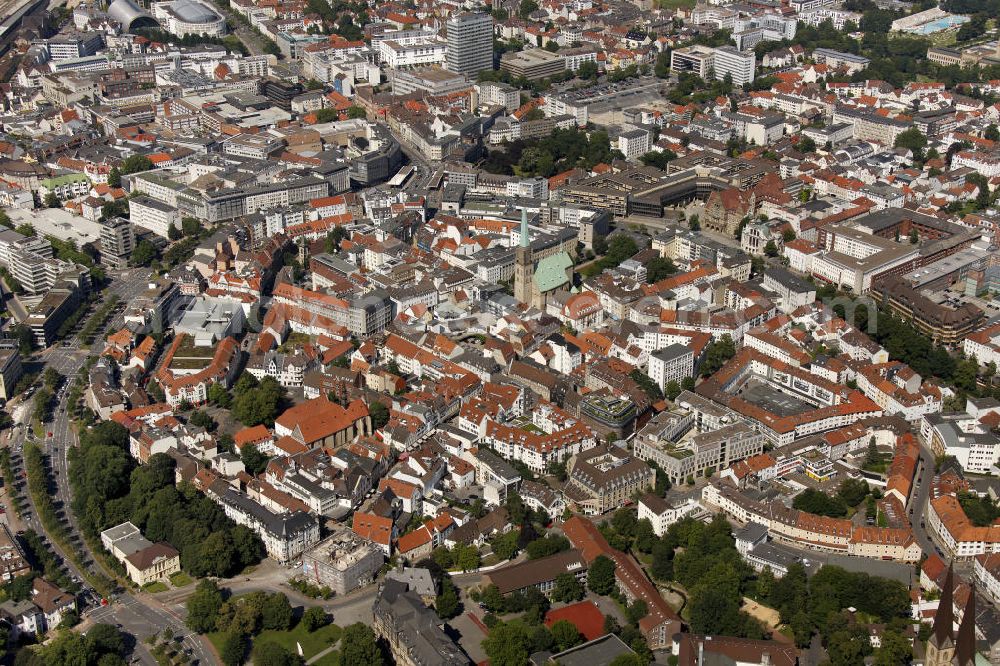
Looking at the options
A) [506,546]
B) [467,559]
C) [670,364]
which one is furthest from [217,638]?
[670,364]

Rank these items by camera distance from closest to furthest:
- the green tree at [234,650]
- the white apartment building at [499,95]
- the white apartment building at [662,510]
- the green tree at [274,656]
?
1. the green tree at [274,656]
2. the green tree at [234,650]
3. the white apartment building at [662,510]
4. the white apartment building at [499,95]

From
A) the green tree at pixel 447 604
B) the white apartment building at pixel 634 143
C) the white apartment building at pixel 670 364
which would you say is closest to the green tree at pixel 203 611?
the green tree at pixel 447 604

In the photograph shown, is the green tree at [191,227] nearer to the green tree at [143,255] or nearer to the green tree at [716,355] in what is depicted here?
the green tree at [143,255]

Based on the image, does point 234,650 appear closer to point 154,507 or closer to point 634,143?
point 154,507

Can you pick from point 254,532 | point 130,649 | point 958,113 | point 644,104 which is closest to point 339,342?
point 254,532

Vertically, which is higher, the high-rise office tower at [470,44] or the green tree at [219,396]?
the high-rise office tower at [470,44]

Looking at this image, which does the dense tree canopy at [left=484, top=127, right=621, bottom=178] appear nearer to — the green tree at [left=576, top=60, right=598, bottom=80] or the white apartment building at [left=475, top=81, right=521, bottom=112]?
the white apartment building at [left=475, top=81, right=521, bottom=112]

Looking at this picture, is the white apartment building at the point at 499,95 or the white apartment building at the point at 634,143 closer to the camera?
the white apartment building at the point at 634,143

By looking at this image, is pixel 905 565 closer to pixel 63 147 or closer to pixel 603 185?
pixel 603 185
